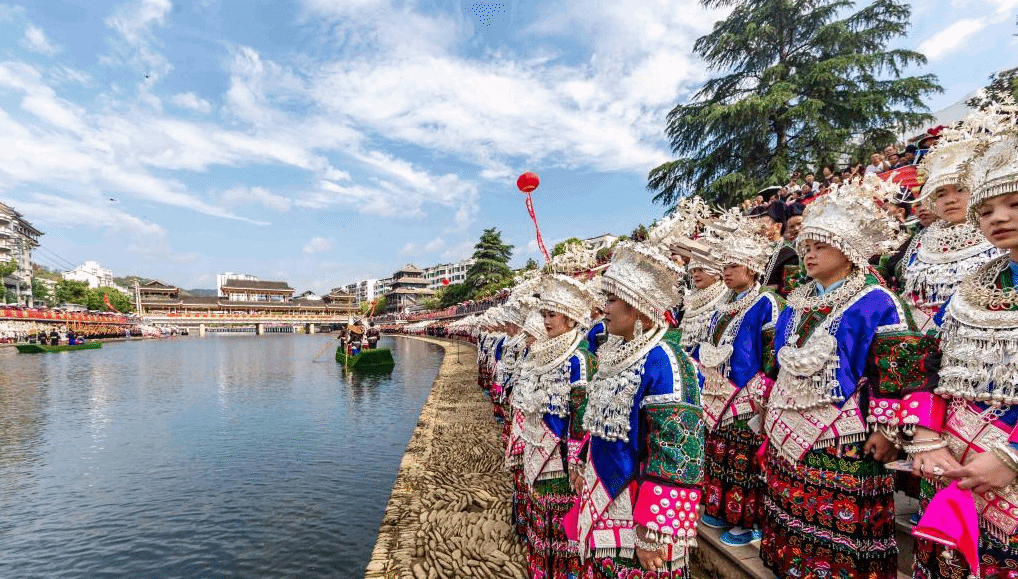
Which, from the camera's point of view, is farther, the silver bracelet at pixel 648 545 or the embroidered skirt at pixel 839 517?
the embroidered skirt at pixel 839 517

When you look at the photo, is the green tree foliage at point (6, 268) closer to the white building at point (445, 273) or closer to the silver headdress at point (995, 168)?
the white building at point (445, 273)

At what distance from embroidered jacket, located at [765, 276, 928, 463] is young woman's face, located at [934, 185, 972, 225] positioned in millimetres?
813

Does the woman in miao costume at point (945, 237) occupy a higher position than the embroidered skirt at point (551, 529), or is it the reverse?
the woman in miao costume at point (945, 237)

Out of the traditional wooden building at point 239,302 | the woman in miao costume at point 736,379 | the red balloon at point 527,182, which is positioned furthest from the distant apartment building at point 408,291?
the woman in miao costume at point 736,379

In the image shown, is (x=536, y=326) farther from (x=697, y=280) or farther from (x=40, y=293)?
(x=40, y=293)

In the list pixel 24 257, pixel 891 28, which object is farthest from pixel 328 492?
pixel 24 257

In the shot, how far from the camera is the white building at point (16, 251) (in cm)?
5994

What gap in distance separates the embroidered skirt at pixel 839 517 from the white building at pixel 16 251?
280 ft

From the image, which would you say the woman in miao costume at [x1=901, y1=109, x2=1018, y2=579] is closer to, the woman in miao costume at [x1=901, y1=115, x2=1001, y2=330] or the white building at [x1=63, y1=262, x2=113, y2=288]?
the woman in miao costume at [x1=901, y1=115, x2=1001, y2=330]

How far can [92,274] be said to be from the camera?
132 meters

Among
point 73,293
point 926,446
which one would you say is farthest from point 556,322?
point 73,293

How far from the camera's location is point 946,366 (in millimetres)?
1688

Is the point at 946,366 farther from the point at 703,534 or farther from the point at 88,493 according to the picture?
the point at 88,493

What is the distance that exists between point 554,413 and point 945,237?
2582 mm
